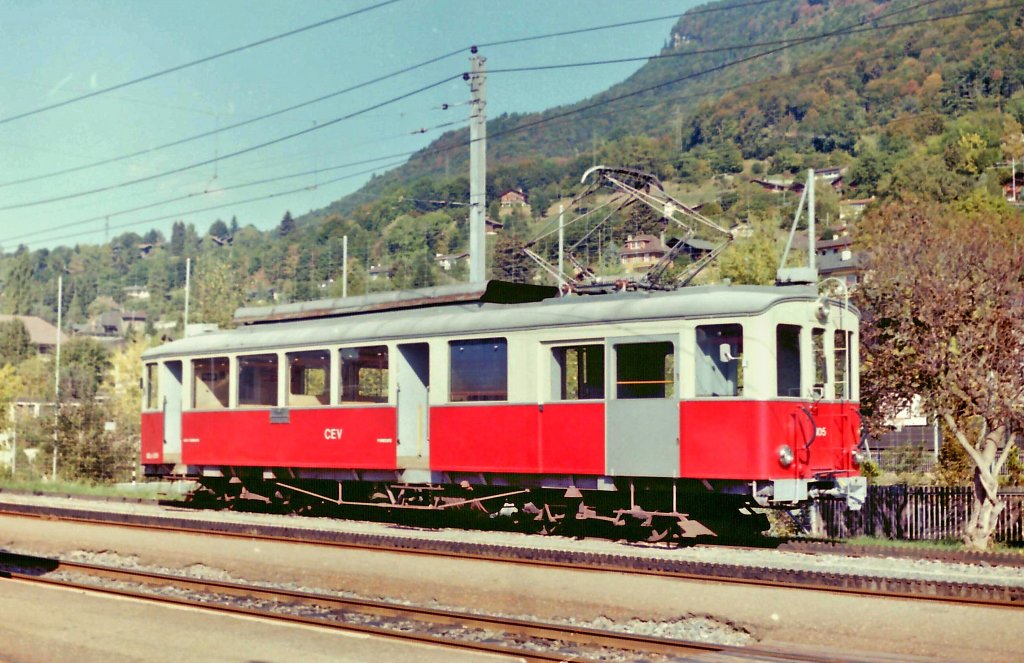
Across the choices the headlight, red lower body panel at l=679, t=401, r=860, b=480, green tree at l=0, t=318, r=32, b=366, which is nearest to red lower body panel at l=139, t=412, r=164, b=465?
red lower body panel at l=679, t=401, r=860, b=480

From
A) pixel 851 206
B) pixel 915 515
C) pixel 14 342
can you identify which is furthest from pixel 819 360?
pixel 14 342

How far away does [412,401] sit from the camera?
19.3 m

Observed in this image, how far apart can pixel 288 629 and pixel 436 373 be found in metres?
7.99

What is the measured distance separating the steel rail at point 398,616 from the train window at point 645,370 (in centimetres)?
521

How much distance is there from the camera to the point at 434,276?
79562 millimetres

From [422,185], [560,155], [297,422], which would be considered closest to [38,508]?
[297,422]

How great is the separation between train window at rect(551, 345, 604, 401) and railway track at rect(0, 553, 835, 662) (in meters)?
5.32

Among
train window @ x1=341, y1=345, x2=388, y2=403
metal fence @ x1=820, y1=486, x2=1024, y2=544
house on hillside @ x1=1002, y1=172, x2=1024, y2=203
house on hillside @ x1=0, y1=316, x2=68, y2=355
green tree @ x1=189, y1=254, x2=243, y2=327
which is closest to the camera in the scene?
metal fence @ x1=820, y1=486, x2=1024, y2=544

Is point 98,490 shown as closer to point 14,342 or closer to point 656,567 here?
point 656,567

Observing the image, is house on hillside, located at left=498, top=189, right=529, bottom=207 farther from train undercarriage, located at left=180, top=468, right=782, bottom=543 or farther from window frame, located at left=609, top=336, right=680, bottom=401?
window frame, located at left=609, top=336, right=680, bottom=401

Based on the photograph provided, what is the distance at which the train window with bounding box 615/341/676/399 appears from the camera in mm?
15992

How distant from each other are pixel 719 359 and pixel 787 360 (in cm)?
102

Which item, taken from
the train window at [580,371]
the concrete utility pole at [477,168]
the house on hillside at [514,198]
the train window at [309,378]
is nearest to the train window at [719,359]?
the train window at [580,371]

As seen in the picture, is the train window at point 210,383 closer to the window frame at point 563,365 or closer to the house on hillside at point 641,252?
the window frame at point 563,365
